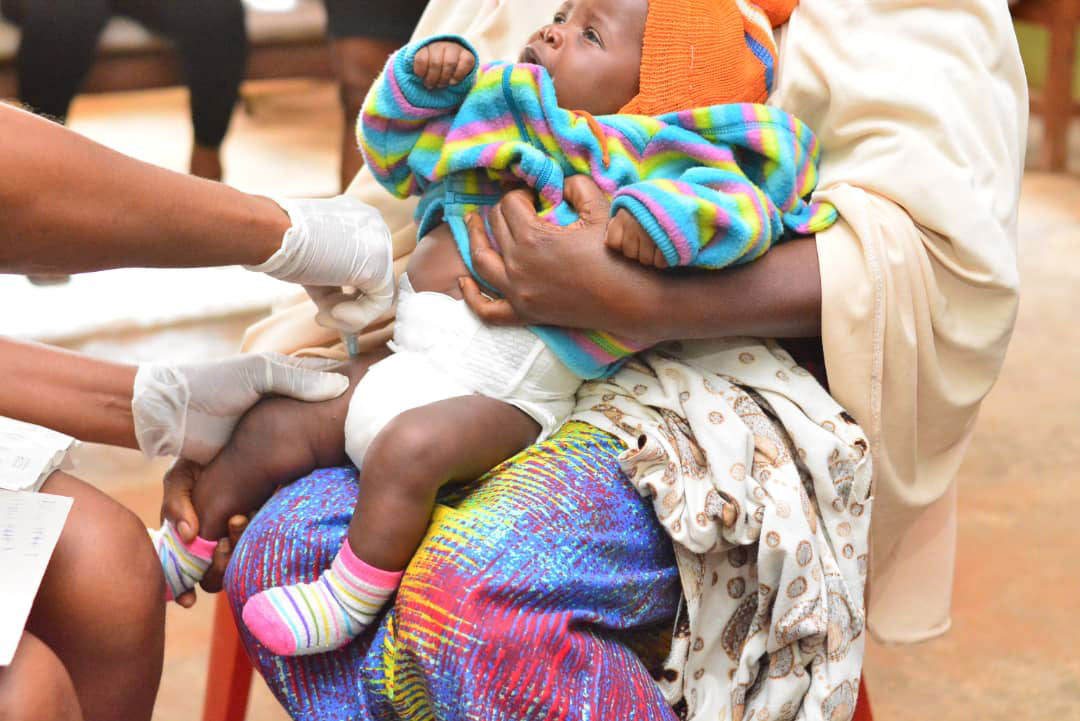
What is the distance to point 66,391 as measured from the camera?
143 centimetres

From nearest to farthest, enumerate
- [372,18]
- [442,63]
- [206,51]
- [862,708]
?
[442,63] → [862,708] → [372,18] → [206,51]

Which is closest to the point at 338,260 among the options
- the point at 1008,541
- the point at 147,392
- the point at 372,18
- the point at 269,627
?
the point at 147,392

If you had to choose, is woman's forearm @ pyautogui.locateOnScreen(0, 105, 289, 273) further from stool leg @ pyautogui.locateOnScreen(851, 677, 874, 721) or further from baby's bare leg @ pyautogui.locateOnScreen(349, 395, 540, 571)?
stool leg @ pyautogui.locateOnScreen(851, 677, 874, 721)

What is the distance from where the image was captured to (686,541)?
1.28 metres

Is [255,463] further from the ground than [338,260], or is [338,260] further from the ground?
[338,260]

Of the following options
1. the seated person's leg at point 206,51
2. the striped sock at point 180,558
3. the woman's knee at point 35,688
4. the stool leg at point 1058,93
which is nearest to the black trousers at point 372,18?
the seated person's leg at point 206,51

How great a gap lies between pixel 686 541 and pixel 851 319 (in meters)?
0.28

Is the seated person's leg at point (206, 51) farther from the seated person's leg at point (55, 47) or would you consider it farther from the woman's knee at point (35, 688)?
the woman's knee at point (35, 688)

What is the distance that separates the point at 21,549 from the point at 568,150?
667 mm

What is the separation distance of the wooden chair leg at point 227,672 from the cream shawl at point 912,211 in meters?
0.78

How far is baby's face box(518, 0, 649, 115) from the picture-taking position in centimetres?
146

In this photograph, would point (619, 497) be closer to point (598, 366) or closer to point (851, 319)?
point (598, 366)

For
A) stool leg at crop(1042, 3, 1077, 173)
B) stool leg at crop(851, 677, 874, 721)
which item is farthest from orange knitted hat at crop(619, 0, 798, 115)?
stool leg at crop(1042, 3, 1077, 173)

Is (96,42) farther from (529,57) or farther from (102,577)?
(102,577)
